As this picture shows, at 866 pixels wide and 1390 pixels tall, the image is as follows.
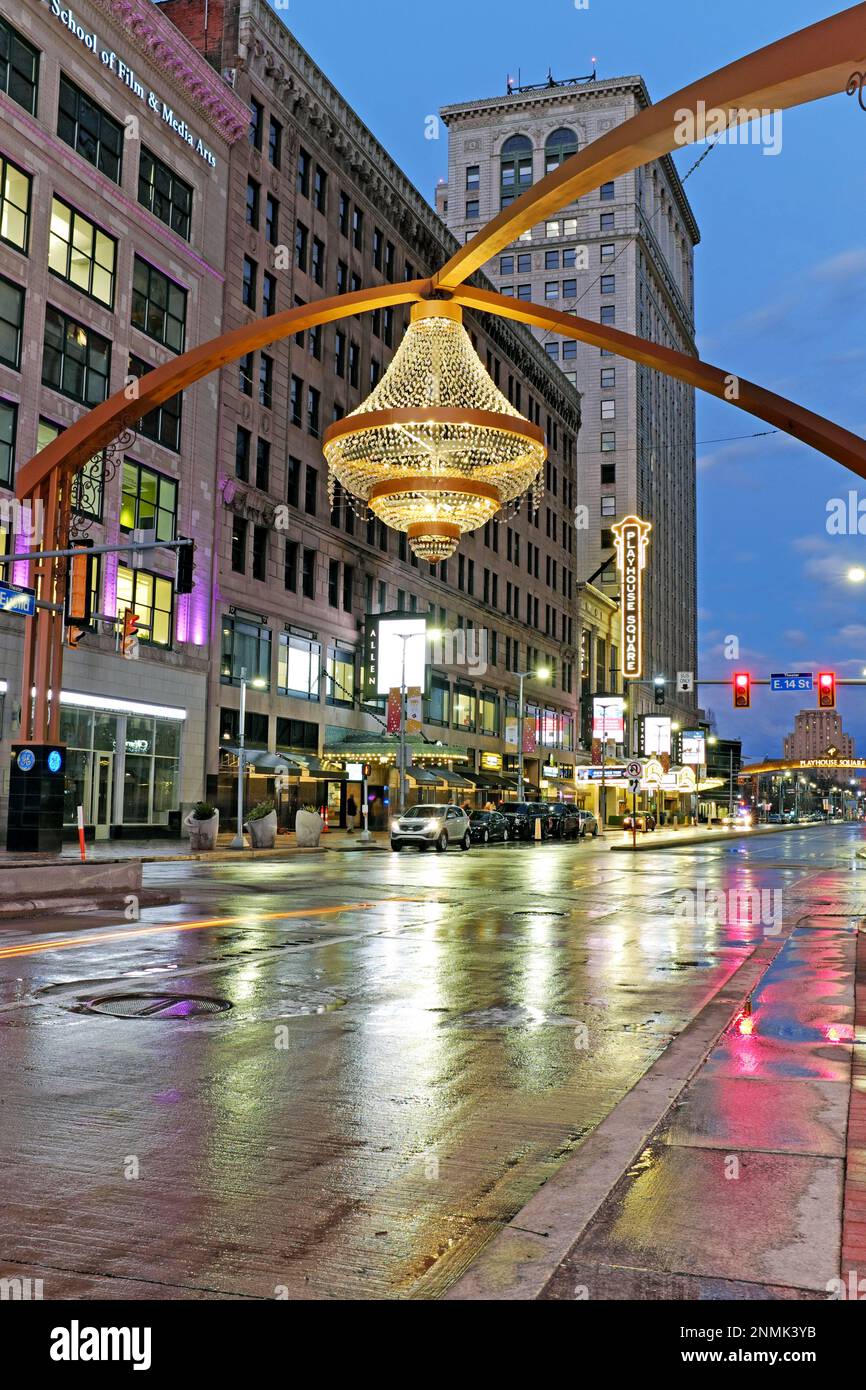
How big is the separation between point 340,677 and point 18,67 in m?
29.2

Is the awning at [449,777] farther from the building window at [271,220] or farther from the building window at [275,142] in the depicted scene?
the building window at [275,142]

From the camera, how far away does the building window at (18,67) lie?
34.1 m

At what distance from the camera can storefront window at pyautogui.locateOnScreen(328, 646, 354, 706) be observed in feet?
182

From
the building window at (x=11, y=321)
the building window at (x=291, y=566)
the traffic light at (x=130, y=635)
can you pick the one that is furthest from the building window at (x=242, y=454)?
the building window at (x=11, y=321)

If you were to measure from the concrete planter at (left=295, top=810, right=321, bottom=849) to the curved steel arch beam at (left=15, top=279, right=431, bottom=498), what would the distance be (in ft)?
63.7

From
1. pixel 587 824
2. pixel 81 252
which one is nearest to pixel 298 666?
pixel 81 252

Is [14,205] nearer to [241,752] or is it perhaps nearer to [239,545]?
[239,545]

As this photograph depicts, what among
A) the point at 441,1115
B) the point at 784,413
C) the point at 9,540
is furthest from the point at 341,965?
the point at 9,540

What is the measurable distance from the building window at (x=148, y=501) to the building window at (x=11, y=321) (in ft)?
19.3

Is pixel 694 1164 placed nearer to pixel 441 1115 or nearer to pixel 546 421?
pixel 441 1115

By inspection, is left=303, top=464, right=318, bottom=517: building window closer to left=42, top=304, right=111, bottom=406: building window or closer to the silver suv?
left=42, top=304, right=111, bottom=406: building window

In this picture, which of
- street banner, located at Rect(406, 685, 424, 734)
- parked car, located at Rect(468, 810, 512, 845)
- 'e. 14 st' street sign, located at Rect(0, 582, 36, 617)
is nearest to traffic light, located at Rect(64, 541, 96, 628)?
'e. 14 st' street sign, located at Rect(0, 582, 36, 617)

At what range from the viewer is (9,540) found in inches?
1313

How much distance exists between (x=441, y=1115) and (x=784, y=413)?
1348cm
